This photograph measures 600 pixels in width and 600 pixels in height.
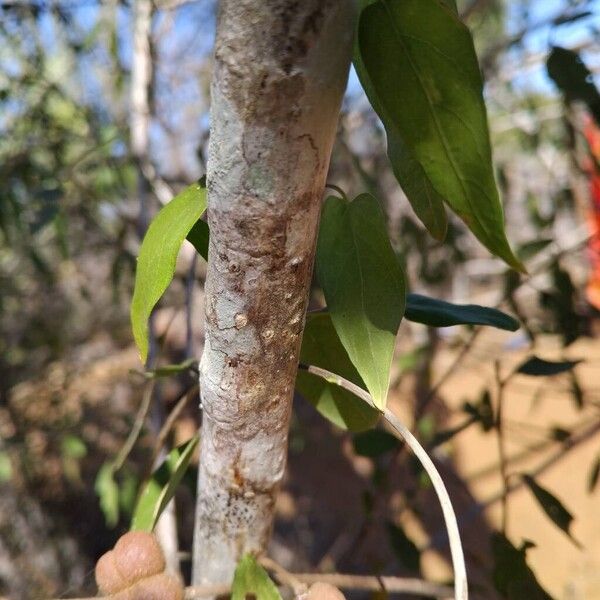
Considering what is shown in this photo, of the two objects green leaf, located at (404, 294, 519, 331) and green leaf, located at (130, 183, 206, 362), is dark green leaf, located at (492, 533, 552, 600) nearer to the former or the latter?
green leaf, located at (404, 294, 519, 331)

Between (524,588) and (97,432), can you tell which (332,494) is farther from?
(524,588)

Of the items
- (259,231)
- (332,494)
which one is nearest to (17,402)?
(332,494)

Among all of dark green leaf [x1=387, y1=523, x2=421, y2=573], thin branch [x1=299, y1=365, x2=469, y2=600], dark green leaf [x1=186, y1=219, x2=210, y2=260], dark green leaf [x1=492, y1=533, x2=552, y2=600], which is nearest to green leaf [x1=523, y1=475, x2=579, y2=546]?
dark green leaf [x1=492, y1=533, x2=552, y2=600]

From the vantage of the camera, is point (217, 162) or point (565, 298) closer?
point (217, 162)

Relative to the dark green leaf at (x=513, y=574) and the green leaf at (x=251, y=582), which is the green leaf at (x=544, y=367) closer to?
the dark green leaf at (x=513, y=574)

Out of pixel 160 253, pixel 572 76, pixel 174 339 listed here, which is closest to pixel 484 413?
pixel 572 76

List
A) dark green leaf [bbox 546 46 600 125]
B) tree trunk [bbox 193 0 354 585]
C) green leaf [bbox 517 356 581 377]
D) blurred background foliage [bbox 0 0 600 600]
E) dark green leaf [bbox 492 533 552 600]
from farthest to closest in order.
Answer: blurred background foliage [bbox 0 0 600 600] < dark green leaf [bbox 546 46 600 125] < green leaf [bbox 517 356 581 377] < dark green leaf [bbox 492 533 552 600] < tree trunk [bbox 193 0 354 585]

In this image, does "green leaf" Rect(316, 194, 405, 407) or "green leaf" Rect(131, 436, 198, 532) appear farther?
"green leaf" Rect(131, 436, 198, 532)
